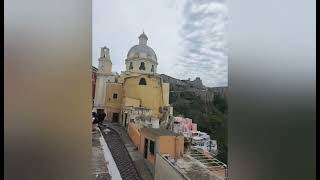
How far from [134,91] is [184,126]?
23cm

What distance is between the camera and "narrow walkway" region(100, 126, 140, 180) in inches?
34.4

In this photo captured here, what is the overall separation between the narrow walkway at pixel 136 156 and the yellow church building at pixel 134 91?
0.08 ft

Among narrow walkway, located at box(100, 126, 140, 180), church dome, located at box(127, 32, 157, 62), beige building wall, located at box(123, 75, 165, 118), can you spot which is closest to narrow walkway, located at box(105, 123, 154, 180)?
narrow walkway, located at box(100, 126, 140, 180)

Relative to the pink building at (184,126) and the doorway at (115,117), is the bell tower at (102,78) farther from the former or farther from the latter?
the pink building at (184,126)

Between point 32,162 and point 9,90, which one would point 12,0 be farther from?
point 32,162

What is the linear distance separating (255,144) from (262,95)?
0.12 metres

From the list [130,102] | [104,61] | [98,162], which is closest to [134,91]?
[130,102]

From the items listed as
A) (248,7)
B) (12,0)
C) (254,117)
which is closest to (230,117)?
(254,117)

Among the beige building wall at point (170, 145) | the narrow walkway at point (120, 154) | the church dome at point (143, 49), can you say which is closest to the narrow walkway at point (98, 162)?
the narrow walkway at point (120, 154)

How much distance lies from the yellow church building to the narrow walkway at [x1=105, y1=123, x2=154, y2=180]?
1.0 inches

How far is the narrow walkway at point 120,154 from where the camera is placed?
874mm

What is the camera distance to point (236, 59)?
693mm

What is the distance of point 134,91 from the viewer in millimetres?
972

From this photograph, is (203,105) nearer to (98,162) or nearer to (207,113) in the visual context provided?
(207,113)
